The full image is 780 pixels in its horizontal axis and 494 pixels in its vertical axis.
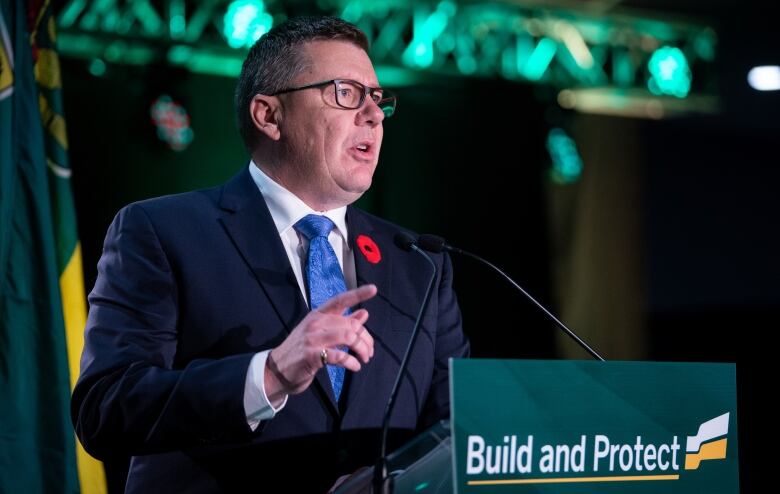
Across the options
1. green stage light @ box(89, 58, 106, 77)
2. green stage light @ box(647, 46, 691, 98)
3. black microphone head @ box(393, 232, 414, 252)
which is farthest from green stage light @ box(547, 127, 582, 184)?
black microphone head @ box(393, 232, 414, 252)

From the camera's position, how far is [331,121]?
2051 millimetres

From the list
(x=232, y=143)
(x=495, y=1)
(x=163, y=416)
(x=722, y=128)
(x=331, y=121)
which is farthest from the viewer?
(x=722, y=128)

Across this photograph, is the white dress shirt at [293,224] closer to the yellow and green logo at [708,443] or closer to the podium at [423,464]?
the podium at [423,464]

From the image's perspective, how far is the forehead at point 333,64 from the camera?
6.78ft

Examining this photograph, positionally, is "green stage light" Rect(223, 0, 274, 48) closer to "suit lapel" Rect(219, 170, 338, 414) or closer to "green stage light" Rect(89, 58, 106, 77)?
"green stage light" Rect(89, 58, 106, 77)

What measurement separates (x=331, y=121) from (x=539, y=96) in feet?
12.7

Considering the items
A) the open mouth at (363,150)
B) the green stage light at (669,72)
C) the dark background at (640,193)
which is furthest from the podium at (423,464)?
the green stage light at (669,72)

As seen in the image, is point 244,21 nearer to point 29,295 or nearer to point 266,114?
point 29,295

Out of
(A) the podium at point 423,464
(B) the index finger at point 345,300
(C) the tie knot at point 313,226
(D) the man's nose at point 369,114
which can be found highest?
(D) the man's nose at point 369,114

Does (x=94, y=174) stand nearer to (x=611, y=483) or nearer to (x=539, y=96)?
(x=539, y=96)

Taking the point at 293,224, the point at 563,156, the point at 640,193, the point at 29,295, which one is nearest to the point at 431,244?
the point at 293,224

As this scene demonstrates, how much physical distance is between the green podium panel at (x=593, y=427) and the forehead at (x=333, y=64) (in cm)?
99

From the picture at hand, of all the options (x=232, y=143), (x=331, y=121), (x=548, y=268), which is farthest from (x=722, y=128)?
(x=331, y=121)

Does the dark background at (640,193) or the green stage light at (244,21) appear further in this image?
the dark background at (640,193)
